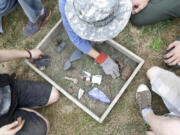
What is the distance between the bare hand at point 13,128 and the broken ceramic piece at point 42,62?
0.65 meters

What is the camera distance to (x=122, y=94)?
2.19m

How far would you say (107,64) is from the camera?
2.12 meters

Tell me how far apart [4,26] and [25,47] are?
45cm

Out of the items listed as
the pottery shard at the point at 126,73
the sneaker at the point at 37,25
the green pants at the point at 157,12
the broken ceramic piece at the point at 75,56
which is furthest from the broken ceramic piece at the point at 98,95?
the sneaker at the point at 37,25

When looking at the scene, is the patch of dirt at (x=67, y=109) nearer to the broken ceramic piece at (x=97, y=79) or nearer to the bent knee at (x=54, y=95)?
the bent knee at (x=54, y=95)

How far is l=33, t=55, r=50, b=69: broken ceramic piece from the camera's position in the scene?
225cm

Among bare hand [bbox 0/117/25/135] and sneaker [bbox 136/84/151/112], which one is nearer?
bare hand [bbox 0/117/25/135]

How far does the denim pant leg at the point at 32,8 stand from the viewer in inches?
79.8

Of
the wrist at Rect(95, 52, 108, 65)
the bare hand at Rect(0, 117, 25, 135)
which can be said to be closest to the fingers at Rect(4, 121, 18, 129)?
the bare hand at Rect(0, 117, 25, 135)

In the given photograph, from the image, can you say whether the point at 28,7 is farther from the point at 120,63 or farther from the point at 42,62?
the point at 120,63

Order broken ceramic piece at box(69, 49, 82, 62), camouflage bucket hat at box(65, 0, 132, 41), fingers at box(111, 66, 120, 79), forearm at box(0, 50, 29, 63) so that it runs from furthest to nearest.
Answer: broken ceramic piece at box(69, 49, 82, 62) < fingers at box(111, 66, 120, 79) < forearm at box(0, 50, 29, 63) < camouflage bucket hat at box(65, 0, 132, 41)

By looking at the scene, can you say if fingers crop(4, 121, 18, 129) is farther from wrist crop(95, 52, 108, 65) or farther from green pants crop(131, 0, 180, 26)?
green pants crop(131, 0, 180, 26)

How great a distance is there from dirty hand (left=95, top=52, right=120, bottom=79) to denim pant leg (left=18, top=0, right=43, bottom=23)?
897 millimetres

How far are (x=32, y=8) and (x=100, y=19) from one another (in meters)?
1.17
